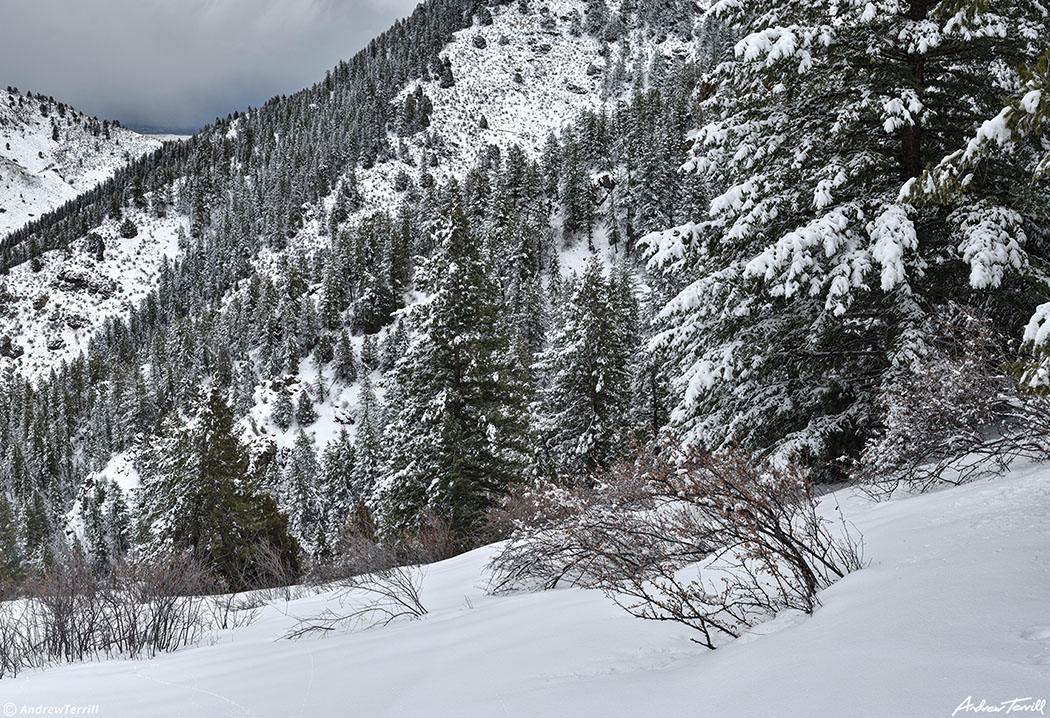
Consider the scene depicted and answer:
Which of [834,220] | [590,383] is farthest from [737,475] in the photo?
[590,383]

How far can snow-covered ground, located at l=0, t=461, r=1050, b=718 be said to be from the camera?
1.71m

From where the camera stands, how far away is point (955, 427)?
4.88 meters

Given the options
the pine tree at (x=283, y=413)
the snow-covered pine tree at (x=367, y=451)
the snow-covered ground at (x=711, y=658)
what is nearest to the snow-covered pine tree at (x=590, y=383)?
the snow-covered ground at (x=711, y=658)

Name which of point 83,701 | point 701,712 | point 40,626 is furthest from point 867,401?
point 40,626

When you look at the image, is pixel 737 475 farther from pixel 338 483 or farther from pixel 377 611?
pixel 338 483

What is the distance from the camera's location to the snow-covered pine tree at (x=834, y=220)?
22.6 ft

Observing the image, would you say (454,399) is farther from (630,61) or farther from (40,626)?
(630,61)

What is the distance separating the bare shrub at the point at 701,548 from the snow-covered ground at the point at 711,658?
179mm

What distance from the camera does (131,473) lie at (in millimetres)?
71500

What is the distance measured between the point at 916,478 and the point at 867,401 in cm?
292

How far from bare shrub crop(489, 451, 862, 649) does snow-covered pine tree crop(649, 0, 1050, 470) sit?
12.2ft

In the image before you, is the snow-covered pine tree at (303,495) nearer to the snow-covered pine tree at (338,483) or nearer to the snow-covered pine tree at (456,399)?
the snow-covered pine tree at (338,483)

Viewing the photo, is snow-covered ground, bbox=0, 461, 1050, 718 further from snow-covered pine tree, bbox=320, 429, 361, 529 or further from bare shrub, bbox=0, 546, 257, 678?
snow-covered pine tree, bbox=320, 429, 361, 529

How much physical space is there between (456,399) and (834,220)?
11.5 metres
